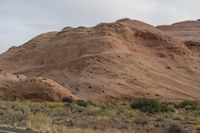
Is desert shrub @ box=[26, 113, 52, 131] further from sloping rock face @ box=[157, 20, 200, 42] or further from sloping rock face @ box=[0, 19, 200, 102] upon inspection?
sloping rock face @ box=[157, 20, 200, 42]

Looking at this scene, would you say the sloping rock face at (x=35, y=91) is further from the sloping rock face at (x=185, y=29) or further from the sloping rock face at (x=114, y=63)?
the sloping rock face at (x=185, y=29)

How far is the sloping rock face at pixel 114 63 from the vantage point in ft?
226

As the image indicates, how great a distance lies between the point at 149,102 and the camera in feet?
164

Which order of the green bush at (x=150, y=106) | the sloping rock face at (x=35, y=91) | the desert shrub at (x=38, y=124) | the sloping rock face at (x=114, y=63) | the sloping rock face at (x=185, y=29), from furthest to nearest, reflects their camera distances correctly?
the sloping rock face at (x=185, y=29) < the sloping rock face at (x=114, y=63) < the sloping rock face at (x=35, y=91) < the green bush at (x=150, y=106) < the desert shrub at (x=38, y=124)

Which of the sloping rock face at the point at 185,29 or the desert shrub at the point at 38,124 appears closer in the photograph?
the desert shrub at the point at 38,124

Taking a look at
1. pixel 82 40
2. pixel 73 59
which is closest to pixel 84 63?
pixel 73 59

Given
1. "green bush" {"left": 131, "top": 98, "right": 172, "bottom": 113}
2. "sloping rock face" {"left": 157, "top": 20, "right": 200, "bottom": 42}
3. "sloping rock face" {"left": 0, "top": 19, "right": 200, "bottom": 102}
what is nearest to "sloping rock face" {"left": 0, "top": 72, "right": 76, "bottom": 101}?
"sloping rock face" {"left": 0, "top": 19, "right": 200, "bottom": 102}

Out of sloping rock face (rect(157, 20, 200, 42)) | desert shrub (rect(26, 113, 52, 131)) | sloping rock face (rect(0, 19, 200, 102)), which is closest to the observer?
desert shrub (rect(26, 113, 52, 131))

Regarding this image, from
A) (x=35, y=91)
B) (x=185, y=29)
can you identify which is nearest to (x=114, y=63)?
(x=35, y=91)

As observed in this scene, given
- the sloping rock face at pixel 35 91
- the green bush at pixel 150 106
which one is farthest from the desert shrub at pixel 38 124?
the sloping rock face at pixel 35 91

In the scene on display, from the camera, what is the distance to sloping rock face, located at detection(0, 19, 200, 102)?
226 feet

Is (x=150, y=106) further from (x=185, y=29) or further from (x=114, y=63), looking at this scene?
(x=185, y=29)

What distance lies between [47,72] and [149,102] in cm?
3014

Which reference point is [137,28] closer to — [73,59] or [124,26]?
[124,26]
